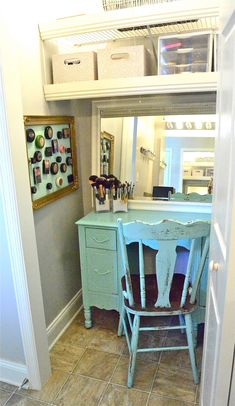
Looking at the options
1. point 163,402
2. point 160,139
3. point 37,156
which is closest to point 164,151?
point 160,139

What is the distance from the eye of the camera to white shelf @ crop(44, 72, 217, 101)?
1511mm

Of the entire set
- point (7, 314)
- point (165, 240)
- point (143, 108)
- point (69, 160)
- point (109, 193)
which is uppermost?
point (143, 108)

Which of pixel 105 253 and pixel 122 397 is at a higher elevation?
pixel 105 253

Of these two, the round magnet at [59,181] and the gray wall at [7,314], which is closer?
the gray wall at [7,314]

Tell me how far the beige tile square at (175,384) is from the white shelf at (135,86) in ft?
5.00

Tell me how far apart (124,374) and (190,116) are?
157 centimetres

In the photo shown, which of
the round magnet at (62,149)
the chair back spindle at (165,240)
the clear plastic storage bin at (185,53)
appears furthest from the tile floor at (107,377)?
the clear plastic storage bin at (185,53)

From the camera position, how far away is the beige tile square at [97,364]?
5.54ft

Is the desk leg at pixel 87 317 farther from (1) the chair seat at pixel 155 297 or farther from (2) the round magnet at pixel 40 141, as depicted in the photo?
(2) the round magnet at pixel 40 141

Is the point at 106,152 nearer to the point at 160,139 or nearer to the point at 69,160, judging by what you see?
the point at 69,160

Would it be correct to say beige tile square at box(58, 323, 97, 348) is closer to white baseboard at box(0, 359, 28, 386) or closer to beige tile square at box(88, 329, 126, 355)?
beige tile square at box(88, 329, 126, 355)

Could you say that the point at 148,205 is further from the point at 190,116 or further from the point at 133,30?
the point at 133,30

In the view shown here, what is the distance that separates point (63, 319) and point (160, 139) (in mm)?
1362

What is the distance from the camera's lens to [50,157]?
5.82 ft
